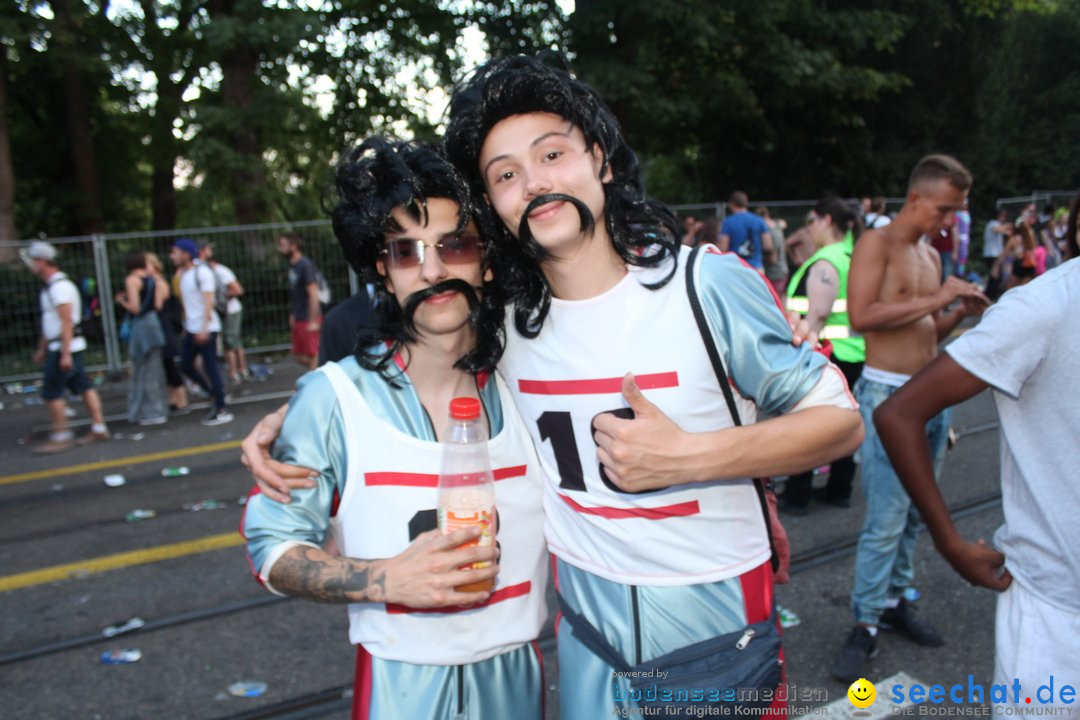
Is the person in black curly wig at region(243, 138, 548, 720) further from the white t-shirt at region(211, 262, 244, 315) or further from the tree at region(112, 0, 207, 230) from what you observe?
the tree at region(112, 0, 207, 230)

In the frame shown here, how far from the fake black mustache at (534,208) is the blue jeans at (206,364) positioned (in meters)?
7.49

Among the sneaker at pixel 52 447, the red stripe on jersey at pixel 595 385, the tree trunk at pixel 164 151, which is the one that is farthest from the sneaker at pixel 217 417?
the tree trunk at pixel 164 151

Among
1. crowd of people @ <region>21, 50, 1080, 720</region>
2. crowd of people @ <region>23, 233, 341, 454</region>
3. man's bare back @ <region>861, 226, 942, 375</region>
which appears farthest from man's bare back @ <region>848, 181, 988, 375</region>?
crowd of people @ <region>23, 233, 341, 454</region>

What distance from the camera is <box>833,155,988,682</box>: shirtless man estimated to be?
3.39 m

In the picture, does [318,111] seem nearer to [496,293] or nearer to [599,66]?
[599,66]

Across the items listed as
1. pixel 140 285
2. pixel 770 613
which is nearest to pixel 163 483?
pixel 140 285

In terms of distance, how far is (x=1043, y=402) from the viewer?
174 centimetres

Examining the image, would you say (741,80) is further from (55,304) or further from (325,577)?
(325,577)

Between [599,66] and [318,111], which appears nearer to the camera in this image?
[599,66]

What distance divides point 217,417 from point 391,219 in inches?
289

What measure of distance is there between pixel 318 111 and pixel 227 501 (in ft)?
38.1

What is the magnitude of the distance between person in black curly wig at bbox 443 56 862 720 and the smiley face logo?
1.31 metres

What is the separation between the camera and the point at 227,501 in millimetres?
5680

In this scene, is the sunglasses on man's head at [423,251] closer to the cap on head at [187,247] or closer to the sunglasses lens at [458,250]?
the sunglasses lens at [458,250]
